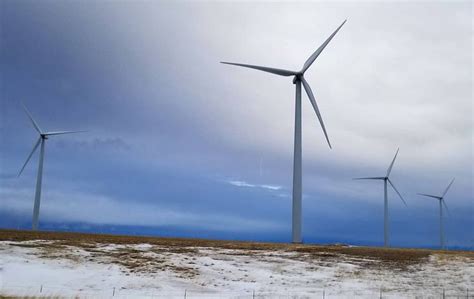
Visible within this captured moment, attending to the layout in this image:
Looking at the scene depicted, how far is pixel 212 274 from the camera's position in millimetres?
42750

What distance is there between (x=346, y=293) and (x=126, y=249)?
83.5ft

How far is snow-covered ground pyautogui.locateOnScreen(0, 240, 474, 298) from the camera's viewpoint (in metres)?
36.9

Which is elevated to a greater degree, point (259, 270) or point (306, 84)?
point (306, 84)

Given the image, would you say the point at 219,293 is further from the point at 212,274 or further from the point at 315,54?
the point at 315,54

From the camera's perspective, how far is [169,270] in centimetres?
4281

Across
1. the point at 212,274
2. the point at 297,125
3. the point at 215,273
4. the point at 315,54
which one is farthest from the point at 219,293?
the point at 315,54

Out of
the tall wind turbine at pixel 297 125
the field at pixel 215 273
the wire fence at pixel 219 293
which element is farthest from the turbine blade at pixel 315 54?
the wire fence at pixel 219 293

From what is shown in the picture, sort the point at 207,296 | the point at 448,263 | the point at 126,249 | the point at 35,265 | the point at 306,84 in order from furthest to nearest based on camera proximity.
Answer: the point at 306,84
the point at 126,249
the point at 448,263
the point at 35,265
the point at 207,296

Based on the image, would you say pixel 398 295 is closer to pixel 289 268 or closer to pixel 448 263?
pixel 289 268

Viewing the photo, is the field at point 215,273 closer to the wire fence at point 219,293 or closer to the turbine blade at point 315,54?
the wire fence at point 219,293

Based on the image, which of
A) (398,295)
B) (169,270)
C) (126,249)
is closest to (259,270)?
(169,270)

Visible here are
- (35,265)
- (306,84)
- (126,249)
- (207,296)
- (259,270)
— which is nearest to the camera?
(207,296)

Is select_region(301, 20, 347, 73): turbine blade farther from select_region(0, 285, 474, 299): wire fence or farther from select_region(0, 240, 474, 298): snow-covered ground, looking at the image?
select_region(0, 285, 474, 299): wire fence

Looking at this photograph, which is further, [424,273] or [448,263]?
[448,263]
